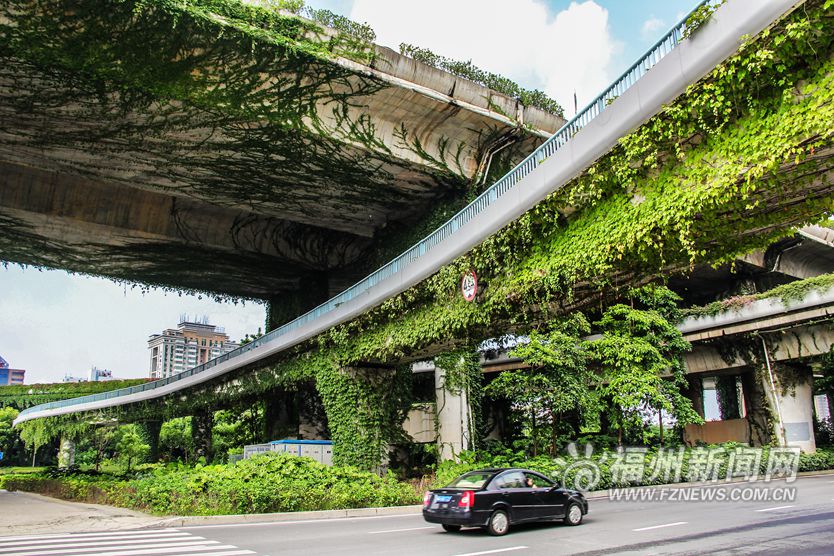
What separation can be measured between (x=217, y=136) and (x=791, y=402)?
28.3 metres

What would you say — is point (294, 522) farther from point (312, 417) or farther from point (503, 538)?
point (312, 417)

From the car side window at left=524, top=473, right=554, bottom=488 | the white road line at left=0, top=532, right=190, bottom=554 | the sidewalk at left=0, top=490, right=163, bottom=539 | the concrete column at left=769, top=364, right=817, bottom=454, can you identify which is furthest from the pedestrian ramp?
the concrete column at left=769, top=364, right=817, bottom=454

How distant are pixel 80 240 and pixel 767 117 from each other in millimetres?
29967

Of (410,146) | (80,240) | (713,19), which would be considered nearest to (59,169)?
(80,240)

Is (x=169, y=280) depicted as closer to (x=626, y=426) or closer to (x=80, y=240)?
(x=80, y=240)

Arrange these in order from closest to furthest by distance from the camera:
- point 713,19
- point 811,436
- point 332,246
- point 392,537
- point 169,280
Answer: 1. point 713,19
2. point 392,537
3. point 811,436
4. point 332,246
5. point 169,280

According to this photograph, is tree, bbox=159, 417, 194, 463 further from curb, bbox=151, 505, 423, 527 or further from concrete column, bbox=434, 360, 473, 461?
curb, bbox=151, 505, 423, 527

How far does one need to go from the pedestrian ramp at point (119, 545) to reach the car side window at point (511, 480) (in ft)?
16.1

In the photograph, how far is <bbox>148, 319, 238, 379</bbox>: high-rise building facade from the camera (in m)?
174

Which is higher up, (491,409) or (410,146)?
(410,146)

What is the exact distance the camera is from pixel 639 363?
27.1 m

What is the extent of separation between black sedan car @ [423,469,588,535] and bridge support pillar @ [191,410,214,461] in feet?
101

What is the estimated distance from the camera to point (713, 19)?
10.8 m

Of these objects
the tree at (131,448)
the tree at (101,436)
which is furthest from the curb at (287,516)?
the tree at (131,448)
